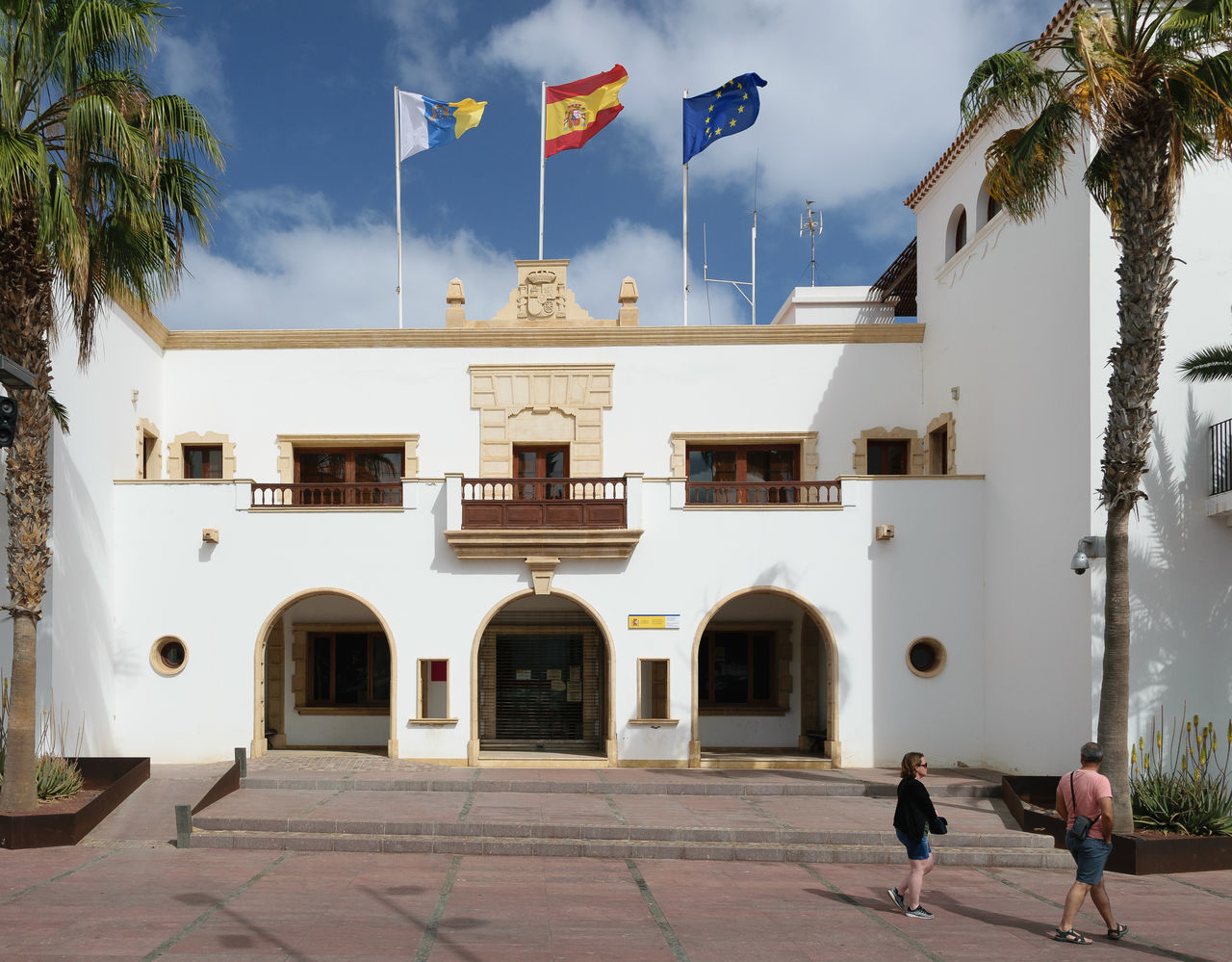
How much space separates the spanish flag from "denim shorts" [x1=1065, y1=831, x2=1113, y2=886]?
16.0 m

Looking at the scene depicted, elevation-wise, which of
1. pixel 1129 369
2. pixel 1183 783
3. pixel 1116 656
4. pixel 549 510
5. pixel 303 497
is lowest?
pixel 1183 783

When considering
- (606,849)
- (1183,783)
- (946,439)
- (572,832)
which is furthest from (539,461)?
(1183,783)

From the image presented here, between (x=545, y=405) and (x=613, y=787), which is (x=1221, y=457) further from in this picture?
(x=545, y=405)

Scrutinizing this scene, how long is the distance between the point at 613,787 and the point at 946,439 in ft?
27.4

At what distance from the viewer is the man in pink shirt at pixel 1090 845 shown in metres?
8.27

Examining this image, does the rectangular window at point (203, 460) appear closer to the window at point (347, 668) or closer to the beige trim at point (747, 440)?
the window at point (347, 668)

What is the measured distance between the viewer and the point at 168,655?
54.1 feet

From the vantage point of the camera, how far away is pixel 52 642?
14.2 m

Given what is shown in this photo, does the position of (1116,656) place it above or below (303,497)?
below

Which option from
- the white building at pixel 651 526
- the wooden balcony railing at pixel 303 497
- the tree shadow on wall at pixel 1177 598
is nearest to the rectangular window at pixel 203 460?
the white building at pixel 651 526

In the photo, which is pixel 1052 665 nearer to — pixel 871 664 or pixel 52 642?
pixel 871 664

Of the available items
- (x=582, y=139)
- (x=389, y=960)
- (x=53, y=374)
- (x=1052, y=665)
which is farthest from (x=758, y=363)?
(x=389, y=960)

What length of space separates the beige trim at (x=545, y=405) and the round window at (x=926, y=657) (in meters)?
6.07


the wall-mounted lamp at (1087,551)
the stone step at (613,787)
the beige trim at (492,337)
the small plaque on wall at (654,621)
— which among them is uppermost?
the beige trim at (492,337)
